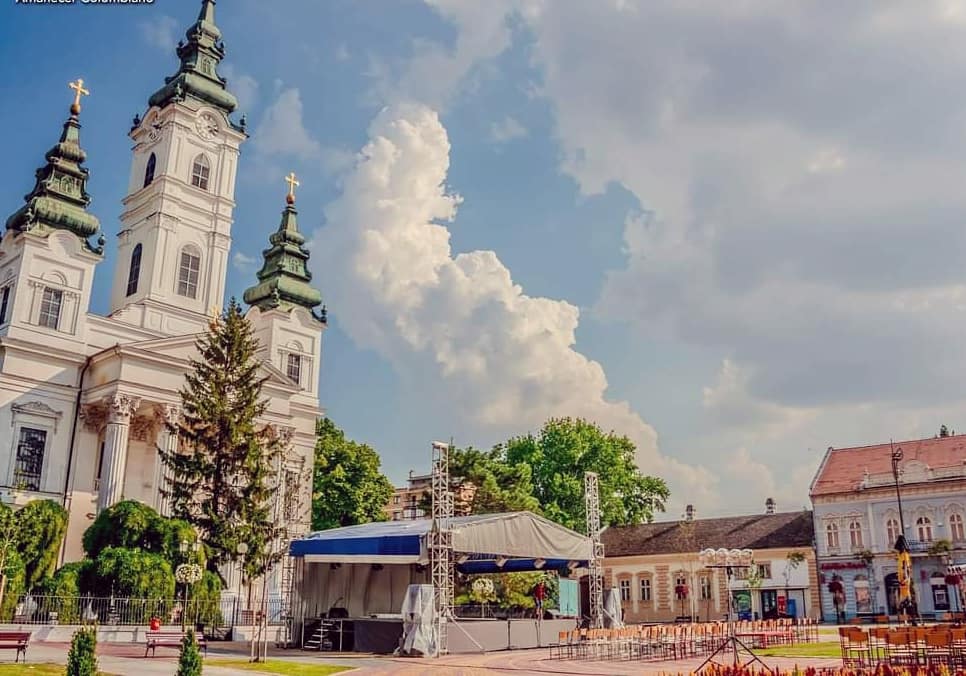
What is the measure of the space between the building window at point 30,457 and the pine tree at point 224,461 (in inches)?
275

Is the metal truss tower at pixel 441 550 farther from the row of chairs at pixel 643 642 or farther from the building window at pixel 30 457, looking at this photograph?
the building window at pixel 30 457

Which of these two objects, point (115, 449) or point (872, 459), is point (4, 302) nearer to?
point (115, 449)

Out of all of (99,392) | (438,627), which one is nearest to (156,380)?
(99,392)

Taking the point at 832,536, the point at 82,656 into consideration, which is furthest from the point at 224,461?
the point at 832,536

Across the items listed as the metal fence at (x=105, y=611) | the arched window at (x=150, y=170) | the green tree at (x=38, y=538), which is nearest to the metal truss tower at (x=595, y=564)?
the metal fence at (x=105, y=611)

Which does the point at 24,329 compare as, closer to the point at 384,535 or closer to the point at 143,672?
the point at 384,535

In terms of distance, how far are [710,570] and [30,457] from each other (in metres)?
35.4

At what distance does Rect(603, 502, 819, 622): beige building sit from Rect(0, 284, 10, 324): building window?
3599 centimetres

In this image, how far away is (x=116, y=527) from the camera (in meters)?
29.4

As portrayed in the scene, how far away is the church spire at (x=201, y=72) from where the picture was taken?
46.3 metres

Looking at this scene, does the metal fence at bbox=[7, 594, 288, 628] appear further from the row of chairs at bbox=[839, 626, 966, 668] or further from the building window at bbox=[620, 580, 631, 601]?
the building window at bbox=[620, 580, 631, 601]

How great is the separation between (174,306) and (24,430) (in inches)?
388

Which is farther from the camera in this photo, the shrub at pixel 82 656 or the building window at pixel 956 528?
the building window at pixel 956 528

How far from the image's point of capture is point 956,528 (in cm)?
4444
